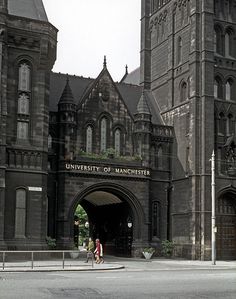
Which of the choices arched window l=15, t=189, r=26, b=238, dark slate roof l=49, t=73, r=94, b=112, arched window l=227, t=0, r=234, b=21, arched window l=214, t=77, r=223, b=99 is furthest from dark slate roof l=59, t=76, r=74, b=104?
arched window l=227, t=0, r=234, b=21

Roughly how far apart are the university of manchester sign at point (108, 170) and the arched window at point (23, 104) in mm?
6610

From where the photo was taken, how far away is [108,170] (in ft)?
155

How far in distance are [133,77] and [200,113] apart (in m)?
17.9

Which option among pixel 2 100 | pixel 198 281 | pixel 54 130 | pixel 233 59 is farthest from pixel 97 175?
pixel 198 281

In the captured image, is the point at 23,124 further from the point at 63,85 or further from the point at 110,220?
the point at 110,220

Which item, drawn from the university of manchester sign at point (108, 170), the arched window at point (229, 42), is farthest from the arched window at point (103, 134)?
the arched window at point (229, 42)

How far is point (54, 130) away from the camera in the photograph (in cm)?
4700

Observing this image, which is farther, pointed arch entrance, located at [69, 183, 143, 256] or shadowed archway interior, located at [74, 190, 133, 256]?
shadowed archway interior, located at [74, 190, 133, 256]

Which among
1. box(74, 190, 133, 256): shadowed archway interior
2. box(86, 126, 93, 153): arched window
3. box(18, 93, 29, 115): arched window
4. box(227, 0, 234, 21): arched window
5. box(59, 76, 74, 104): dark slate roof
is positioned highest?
box(227, 0, 234, 21): arched window

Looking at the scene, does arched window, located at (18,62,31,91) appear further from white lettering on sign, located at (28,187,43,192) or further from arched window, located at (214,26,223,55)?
arched window, located at (214,26,223,55)

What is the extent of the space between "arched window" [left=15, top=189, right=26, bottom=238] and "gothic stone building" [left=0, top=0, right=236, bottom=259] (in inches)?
2.8

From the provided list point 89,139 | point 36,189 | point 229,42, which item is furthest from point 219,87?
point 36,189

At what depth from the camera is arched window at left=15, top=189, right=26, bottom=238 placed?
130 feet

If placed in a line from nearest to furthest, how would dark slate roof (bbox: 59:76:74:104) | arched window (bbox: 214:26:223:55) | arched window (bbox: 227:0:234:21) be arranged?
dark slate roof (bbox: 59:76:74:104), arched window (bbox: 214:26:223:55), arched window (bbox: 227:0:234:21)
